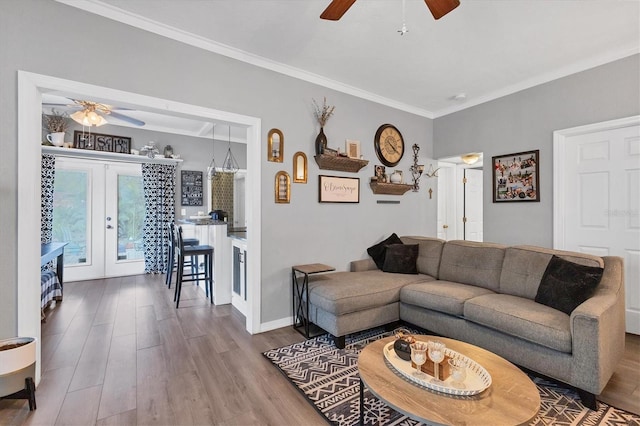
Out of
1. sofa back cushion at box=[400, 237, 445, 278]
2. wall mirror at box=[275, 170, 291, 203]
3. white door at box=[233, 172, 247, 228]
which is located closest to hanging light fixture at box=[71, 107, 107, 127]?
wall mirror at box=[275, 170, 291, 203]

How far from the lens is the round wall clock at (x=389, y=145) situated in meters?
4.17

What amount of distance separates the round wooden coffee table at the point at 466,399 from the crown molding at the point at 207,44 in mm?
2980

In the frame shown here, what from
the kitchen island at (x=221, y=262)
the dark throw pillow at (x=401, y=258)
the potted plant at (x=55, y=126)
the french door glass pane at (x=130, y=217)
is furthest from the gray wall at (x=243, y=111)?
the french door glass pane at (x=130, y=217)

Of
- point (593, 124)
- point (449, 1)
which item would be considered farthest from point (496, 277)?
point (449, 1)

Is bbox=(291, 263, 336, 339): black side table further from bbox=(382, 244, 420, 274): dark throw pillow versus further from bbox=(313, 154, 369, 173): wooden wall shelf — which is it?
bbox=(313, 154, 369, 173): wooden wall shelf

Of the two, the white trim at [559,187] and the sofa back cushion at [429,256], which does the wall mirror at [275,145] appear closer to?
the sofa back cushion at [429,256]

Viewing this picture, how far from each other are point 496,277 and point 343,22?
280cm

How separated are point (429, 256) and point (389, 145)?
1.68m

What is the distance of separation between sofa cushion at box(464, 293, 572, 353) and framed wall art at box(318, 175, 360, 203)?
1835mm

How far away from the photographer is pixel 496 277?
2.98 m

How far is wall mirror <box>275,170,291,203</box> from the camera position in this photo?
3248 mm

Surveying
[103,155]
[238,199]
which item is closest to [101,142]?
[103,155]

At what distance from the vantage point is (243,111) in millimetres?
3041

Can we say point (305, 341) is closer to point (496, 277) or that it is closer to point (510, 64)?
point (496, 277)
